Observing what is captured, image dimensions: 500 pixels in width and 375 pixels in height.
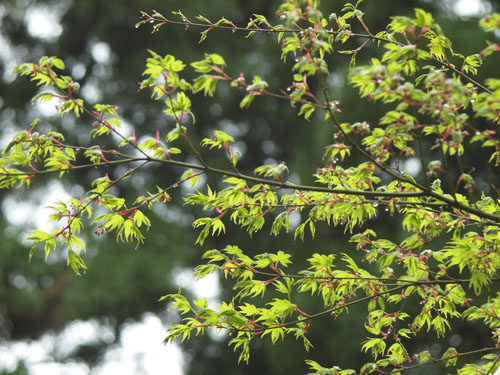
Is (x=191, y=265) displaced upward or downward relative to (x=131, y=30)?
downward

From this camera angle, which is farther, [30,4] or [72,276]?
[30,4]

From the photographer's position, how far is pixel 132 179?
11.0m

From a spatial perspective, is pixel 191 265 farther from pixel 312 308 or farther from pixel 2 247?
pixel 312 308

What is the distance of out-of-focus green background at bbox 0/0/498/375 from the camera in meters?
8.86

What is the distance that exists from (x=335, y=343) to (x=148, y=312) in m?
3.80

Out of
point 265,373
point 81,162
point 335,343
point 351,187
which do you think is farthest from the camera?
point 81,162

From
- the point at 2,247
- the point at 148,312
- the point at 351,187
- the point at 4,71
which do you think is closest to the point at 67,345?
the point at 148,312

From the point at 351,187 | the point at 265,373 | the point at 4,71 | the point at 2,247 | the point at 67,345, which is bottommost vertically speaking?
the point at 351,187

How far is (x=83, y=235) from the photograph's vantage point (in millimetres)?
9500

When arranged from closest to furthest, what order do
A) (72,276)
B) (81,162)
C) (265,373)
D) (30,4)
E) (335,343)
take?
(335,343) < (72,276) < (265,373) < (81,162) < (30,4)

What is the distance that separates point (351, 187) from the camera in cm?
275

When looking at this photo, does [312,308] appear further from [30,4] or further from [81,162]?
[30,4]

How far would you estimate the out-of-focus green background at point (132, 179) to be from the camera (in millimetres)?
8859

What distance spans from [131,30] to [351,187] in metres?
9.32
